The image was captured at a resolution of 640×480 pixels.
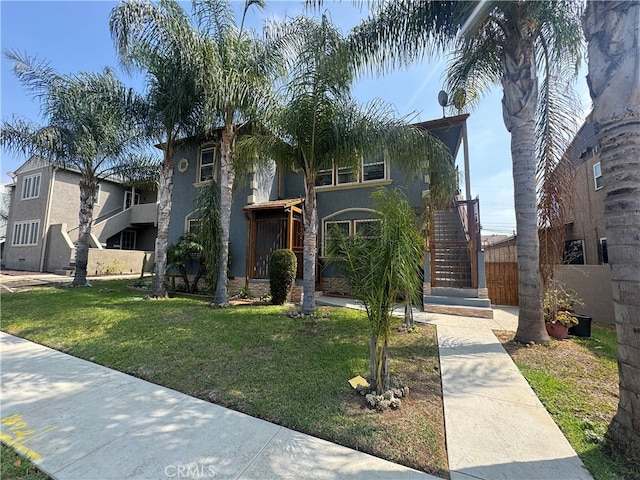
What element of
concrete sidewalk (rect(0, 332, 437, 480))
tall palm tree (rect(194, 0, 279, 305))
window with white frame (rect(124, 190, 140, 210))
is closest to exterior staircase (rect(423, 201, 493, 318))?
tall palm tree (rect(194, 0, 279, 305))

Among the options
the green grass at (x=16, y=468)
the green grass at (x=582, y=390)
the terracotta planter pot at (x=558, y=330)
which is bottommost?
the green grass at (x=16, y=468)

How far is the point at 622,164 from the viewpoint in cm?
302

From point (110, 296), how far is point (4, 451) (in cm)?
915

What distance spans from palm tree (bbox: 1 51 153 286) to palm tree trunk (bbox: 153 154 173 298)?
2414 mm

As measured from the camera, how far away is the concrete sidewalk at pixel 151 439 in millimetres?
2463

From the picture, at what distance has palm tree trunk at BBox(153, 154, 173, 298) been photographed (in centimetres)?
1039

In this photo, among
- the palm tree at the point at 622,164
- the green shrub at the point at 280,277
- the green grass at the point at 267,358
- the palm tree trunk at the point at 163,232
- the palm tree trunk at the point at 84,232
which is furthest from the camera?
the palm tree trunk at the point at 84,232

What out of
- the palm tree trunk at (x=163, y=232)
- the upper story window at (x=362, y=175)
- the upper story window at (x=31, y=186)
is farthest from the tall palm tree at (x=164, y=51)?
Result: the upper story window at (x=31, y=186)

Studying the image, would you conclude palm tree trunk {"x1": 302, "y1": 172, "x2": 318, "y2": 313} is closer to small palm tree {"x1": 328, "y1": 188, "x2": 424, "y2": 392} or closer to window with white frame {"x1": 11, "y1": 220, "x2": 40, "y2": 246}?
small palm tree {"x1": 328, "y1": 188, "x2": 424, "y2": 392}

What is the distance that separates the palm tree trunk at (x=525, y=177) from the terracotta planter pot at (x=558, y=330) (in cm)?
60

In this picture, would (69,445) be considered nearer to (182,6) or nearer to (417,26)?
(417,26)

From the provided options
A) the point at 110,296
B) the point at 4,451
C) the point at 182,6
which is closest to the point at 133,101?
the point at 182,6

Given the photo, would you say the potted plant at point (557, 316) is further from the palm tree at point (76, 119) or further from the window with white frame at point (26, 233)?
the window with white frame at point (26, 233)

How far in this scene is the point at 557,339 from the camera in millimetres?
6270
